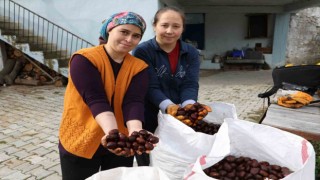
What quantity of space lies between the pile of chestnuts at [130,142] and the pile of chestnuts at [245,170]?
39 cm

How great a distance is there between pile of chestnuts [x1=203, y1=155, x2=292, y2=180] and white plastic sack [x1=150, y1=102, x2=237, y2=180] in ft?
0.41

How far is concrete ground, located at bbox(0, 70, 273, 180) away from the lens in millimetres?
3387

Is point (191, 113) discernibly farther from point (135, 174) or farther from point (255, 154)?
point (135, 174)

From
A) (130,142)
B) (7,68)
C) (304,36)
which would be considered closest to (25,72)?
(7,68)

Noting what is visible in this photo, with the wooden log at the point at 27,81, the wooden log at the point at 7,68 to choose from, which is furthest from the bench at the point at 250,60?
the wooden log at the point at 7,68

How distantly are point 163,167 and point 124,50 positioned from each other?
726 millimetres

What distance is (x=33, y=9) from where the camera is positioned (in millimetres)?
8539

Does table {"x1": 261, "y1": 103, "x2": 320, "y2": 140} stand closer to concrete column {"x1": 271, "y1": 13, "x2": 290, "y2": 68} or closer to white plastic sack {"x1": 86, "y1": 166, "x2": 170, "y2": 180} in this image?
white plastic sack {"x1": 86, "y1": 166, "x2": 170, "y2": 180}

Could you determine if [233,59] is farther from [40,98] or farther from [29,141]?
[29,141]

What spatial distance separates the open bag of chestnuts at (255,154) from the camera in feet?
4.75

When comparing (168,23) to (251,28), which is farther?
(251,28)

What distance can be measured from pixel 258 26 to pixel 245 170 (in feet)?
39.5

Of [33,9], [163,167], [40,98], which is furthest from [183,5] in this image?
[163,167]

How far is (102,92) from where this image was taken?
1492 mm
